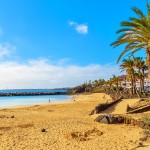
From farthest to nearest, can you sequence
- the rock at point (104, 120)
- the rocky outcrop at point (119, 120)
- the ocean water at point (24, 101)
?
the ocean water at point (24, 101)
the rock at point (104, 120)
the rocky outcrop at point (119, 120)

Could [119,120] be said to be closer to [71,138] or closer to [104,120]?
[104,120]

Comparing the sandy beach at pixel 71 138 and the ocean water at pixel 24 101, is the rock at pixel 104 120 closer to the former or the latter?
the sandy beach at pixel 71 138

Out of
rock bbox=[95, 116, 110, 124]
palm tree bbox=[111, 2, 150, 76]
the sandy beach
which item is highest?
palm tree bbox=[111, 2, 150, 76]

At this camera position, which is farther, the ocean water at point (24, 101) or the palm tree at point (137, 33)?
the ocean water at point (24, 101)

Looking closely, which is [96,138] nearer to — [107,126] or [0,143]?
[107,126]

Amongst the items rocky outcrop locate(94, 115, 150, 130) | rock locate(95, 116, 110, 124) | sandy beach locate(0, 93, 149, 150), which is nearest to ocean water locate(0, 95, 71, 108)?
rock locate(95, 116, 110, 124)

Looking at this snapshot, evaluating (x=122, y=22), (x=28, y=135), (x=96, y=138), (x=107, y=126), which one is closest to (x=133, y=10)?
(x=122, y=22)

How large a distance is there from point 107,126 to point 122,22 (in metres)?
8.13

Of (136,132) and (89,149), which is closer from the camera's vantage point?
(89,149)

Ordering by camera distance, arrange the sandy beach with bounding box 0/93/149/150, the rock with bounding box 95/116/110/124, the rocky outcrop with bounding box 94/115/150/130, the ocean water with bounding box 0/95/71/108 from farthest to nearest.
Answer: the ocean water with bounding box 0/95/71/108 → the rock with bounding box 95/116/110/124 → the rocky outcrop with bounding box 94/115/150/130 → the sandy beach with bounding box 0/93/149/150

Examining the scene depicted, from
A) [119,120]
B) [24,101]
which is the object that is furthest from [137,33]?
[24,101]

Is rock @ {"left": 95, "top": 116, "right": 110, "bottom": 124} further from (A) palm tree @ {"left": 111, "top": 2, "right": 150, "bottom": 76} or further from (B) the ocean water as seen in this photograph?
(B) the ocean water

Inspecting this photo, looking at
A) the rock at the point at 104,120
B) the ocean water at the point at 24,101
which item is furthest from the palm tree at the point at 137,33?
the ocean water at the point at 24,101

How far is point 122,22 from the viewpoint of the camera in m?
20.8
